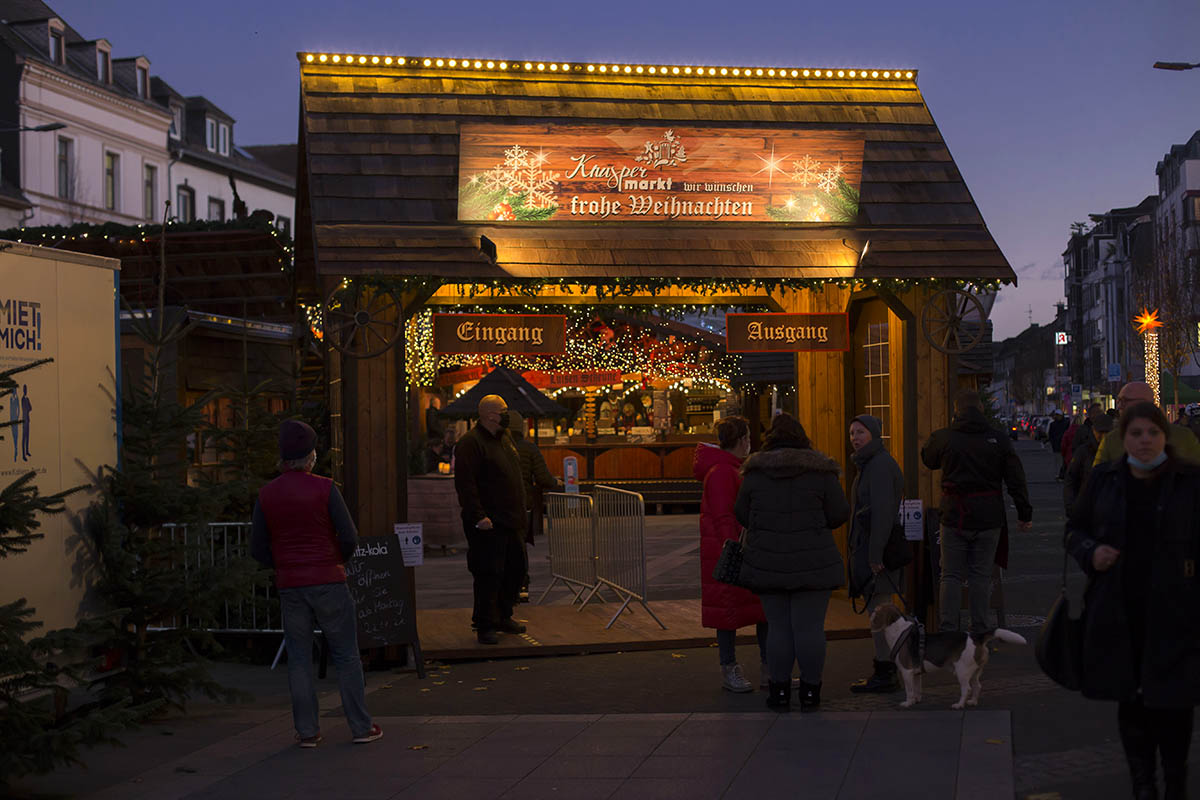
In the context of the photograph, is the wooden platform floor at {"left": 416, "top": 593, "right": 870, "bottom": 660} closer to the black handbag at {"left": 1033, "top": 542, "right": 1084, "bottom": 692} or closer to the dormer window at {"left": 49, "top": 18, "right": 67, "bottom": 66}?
the black handbag at {"left": 1033, "top": 542, "right": 1084, "bottom": 692}

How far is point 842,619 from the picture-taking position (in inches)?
461

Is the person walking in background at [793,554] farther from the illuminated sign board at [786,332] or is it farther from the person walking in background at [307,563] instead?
the illuminated sign board at [786,332]

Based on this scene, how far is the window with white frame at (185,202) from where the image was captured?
171 ft

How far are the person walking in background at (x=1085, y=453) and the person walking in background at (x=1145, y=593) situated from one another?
12.1ft

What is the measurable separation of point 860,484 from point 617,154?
4.16 m

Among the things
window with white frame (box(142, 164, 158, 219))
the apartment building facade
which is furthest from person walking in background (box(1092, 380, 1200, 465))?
window with white frame (box(142, 164, 158, 219))

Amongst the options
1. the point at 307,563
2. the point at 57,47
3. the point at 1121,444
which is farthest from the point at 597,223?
the point at 57,47

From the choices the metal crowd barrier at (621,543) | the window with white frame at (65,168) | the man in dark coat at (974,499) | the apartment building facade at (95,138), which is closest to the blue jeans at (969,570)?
the man in dark coat at (974,499)

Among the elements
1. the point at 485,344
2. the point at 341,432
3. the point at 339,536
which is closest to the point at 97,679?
the point at 339,536

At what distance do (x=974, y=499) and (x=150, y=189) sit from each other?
151 ft

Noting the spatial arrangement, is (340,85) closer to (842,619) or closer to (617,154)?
(617,154)

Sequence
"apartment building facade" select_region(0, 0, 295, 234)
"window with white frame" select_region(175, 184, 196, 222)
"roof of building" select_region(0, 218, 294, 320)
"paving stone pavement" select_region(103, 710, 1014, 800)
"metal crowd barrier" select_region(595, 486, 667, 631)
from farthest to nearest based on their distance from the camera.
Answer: "window with white frame" select_region(175, 184, 196, 222) → "apartment building facade" select_region(0, 0, 295, 234) → "roof of building" select_region(0, 218, 294, 320) → "metal crowd barrier" select_region(595, 486, 667, 631) → "paving stone pavement" select_region(103, 710, 1014, 800)

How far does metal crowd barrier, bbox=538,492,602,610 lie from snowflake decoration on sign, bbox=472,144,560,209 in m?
2.69

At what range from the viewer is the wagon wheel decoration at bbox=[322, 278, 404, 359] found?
1043 cm
